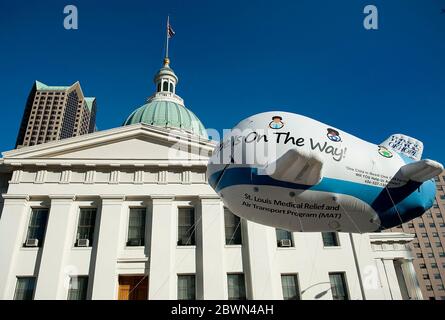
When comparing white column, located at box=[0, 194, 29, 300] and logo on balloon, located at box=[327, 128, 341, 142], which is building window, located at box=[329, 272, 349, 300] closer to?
logo on balloon, located at box=[327, 128, 341, 142]

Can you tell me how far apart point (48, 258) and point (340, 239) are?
16499mm

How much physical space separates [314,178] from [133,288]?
13.9m

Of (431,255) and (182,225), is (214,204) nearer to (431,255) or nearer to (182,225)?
(182,225)

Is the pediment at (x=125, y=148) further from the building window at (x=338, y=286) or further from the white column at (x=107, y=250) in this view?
the building window at (x=338, y=286)

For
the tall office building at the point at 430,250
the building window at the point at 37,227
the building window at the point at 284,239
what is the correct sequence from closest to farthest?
1. the building window at the point at 37,227
2. the building window at the point at 284,239
3. the tall office building at the point at 430,250

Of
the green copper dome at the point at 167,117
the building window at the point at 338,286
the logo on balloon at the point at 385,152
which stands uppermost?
the green copper dome at the point at 167,117

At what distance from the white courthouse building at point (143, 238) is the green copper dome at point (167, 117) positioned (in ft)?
37.2

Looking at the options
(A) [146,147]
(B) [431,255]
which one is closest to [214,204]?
(A) [146,147]

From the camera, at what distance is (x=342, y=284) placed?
18.8 metres

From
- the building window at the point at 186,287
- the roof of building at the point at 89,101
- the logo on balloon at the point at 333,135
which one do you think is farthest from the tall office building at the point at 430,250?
the roof of building at the point at 89,101

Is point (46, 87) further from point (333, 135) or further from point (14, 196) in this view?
point (333, 135)

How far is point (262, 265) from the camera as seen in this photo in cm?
1844

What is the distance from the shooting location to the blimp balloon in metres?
8.38

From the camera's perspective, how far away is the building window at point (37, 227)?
18750mm
